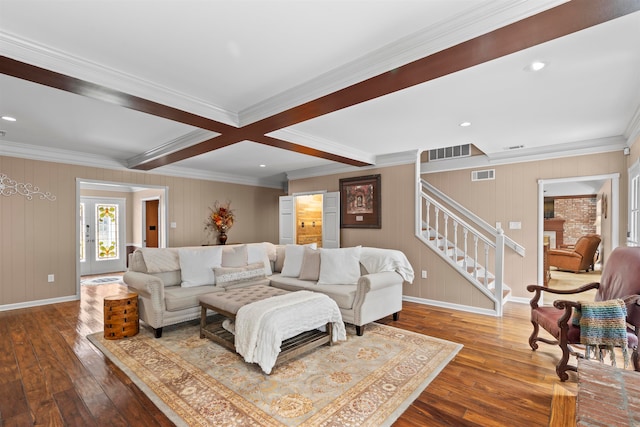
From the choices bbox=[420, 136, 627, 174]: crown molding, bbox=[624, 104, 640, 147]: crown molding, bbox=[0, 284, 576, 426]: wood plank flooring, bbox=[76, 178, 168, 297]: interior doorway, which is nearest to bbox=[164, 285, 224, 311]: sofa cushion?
bbox=[0, 284, 576, 426]: wood plank flooring

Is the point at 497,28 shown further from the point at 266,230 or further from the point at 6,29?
the point at 266,230

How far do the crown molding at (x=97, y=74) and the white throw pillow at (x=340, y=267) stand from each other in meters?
2.22

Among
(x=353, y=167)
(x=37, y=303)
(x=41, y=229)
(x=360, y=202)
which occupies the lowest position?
(x=37, y=303)

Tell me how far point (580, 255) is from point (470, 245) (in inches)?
157

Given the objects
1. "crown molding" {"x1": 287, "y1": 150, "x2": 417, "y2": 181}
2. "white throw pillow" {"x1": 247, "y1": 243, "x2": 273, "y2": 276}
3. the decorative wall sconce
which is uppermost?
"crown molding" {"x1": 287, "y1": 150, "x2": 417, "y2": 181}

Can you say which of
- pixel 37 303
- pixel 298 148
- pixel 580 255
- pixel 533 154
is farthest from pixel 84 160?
pixel 580 255

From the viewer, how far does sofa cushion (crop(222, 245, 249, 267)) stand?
171 inches

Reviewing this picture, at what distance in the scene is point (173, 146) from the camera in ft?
14.8

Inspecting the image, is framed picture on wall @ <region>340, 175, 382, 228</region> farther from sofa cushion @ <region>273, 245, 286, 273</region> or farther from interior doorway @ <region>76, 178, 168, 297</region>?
interior doorway @ <region>76, 178, 168, 297</region>

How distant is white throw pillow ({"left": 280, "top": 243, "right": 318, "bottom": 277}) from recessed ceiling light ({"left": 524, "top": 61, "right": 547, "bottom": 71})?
3.43 metres

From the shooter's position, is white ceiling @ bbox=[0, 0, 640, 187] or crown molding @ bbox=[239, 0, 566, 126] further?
white ceiling @ bbox=[0, 0, 640, 187]

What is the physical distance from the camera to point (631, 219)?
3.82 m

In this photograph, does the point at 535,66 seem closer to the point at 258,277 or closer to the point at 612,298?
the point at 612,298

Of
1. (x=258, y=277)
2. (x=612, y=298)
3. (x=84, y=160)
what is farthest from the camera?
(x=84, y=160)
